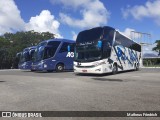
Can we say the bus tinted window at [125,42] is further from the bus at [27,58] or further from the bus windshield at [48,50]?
the bus at [27,58]

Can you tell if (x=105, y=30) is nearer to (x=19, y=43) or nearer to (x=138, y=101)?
(x=138, y=101)

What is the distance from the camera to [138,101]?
344 inches

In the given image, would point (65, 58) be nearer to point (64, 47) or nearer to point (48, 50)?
point (64, 47)

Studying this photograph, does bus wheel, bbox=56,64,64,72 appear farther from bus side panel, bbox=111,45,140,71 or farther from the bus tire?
bus side panel, bbox=111,45,140,71

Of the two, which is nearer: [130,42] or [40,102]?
[40,102]

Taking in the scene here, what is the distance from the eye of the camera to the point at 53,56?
2670 centimetres

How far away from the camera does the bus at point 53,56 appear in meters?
26.5

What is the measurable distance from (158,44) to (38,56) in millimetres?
59229

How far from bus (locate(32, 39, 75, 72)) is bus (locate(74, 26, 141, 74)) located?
534 cm

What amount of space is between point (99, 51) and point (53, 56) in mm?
7597

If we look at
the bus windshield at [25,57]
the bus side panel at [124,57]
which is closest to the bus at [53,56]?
the bus windshield at [25,57]

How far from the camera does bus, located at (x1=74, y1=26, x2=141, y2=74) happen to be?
2009cm

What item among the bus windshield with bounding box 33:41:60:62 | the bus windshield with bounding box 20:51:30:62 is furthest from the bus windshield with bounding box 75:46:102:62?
the bus windshield with bounding box 20:51:30:62

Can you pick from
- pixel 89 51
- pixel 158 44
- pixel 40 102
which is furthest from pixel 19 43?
pixel 40 102
